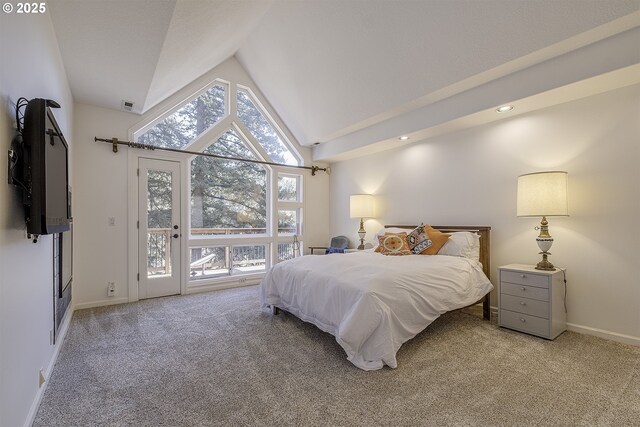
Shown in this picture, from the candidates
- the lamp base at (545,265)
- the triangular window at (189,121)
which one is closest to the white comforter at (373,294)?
the lamp base at (545,265)

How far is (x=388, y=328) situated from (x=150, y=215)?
11.9ft

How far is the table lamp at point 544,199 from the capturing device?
2.71 metres

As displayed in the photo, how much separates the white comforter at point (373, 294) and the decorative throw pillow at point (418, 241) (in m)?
0.27

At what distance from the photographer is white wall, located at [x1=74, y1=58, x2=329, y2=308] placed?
366 cm

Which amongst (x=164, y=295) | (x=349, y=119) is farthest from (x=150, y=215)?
(x=349, y=119)

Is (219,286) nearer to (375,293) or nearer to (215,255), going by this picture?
(215,255)

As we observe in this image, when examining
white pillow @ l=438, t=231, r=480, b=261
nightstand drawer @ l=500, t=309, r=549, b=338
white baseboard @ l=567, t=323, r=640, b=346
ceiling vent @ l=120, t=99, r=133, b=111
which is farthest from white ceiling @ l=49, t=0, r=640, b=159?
white baseboard @ l=567, t=323, r=640, b=346

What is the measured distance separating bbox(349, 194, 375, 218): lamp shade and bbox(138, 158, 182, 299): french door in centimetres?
275

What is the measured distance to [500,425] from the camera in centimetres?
157

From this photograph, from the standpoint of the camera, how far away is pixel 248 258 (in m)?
5.12

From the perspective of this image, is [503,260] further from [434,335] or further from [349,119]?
[349,119]

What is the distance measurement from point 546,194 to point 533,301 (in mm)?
1003

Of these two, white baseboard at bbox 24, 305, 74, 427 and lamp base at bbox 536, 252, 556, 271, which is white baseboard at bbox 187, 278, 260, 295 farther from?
lamp base at bbox 536, 252, 556, 271

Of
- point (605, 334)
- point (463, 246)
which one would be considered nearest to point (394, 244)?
point (463, 246)
